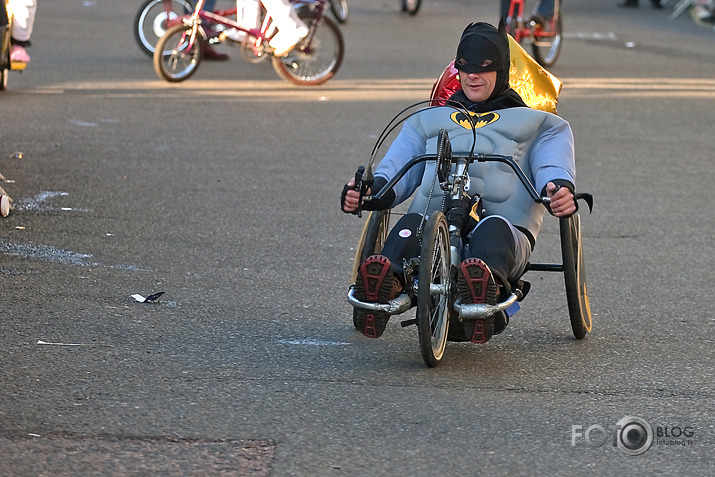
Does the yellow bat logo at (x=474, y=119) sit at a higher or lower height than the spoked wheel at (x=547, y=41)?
higher

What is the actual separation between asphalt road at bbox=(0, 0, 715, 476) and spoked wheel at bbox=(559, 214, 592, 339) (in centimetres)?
11

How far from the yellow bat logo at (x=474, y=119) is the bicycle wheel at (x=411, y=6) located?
16578 millimetres

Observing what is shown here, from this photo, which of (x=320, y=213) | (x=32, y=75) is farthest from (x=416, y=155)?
(x=32, y=75)

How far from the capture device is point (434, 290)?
489 cm

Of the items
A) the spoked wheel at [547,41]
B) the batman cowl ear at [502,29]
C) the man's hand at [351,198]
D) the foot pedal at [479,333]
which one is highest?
the batman cowl ear at [502,29]

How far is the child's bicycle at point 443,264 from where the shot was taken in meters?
4.76

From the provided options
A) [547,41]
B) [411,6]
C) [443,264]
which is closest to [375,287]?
[443,264]

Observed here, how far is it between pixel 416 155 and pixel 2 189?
10.6 feet

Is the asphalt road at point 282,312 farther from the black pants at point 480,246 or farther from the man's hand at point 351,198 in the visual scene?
the man's hand at point 351,198

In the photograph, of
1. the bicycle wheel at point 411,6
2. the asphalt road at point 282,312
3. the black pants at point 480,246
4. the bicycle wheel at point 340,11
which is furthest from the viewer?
the bicycle wheel at point 411,6

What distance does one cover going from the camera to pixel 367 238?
5.49 meters

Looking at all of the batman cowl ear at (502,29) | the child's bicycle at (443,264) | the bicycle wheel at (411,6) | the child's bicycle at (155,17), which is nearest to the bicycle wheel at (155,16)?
the child's bicycle at (155,17)

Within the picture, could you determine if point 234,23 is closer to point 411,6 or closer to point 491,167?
point 491,167

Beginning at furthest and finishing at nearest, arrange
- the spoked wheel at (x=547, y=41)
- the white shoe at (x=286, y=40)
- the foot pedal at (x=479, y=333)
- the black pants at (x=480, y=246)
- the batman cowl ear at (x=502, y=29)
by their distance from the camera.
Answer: the spoked wheel at (x=547, y=41) → the white shoe at (x=286, y=40) → the batman cowl ear at (x=502, y=29) → the black pants at (x=480, y=246) → the foot pedal at (x=479, y=333)
